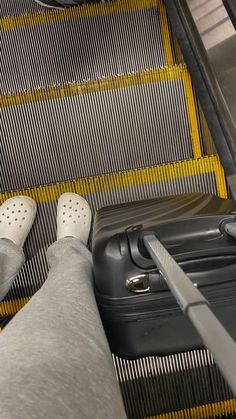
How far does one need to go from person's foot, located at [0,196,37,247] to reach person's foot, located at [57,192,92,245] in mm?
144

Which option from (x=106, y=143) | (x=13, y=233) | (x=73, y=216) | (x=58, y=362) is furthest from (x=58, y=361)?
(x=106, y=143)

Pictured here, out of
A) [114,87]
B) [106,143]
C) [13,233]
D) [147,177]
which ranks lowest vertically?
[13,233]

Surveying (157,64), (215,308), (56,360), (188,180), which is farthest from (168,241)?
(157,64)

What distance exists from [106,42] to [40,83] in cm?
42

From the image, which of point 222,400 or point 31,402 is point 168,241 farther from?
point 222,400

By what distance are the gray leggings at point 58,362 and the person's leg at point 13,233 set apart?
0.71m

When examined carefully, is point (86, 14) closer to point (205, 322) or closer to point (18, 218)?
point (18, 218)

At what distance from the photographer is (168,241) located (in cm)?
145

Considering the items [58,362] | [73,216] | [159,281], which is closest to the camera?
[58,362]

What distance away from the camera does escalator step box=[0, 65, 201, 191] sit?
2459mm

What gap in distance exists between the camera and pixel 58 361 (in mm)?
935

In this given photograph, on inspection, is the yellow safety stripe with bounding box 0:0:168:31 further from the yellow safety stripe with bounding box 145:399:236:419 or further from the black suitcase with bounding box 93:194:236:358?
the yellow safety stripe with bounding box 145:399:236:419

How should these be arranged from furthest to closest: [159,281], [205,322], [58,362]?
[159,281] → [58,362] → [205,322]

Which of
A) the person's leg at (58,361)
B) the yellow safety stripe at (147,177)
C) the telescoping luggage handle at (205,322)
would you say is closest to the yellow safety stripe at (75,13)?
the yellow safety stripe at (147,177)
